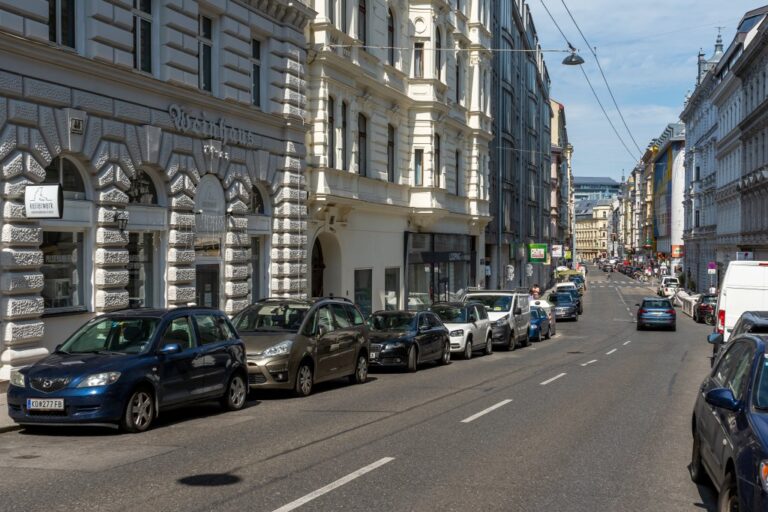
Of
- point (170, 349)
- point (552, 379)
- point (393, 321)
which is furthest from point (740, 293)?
point (170, 349)

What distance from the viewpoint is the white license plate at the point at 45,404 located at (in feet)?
36.0

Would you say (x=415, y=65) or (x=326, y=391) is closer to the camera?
(x=326, y=391)

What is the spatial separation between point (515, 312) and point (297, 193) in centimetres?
948

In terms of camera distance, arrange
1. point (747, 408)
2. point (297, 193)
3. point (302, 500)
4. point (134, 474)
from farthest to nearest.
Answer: point (297, 193) → point (134, 474) → point (302, 500) → point (747, 408)

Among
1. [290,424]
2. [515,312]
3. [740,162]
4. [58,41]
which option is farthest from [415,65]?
[740,162]

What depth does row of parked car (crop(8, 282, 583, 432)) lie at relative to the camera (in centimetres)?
1109

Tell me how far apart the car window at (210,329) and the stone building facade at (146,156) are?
3.51m

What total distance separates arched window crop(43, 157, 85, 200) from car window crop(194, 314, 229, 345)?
4.50m

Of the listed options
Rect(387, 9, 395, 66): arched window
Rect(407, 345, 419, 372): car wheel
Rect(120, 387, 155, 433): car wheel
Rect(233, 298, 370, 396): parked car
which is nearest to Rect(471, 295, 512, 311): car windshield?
Rect(387, 9, 395, 66): arched window

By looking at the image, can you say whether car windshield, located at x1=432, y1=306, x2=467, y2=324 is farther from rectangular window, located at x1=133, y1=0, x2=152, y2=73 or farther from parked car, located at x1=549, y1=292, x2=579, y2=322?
parked car, located at x1=549, y1=292, x2=579, y2=322

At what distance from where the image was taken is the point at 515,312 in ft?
101

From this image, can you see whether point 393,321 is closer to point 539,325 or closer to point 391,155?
point 391,155

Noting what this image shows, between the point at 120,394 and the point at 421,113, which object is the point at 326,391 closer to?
the point at 120,394

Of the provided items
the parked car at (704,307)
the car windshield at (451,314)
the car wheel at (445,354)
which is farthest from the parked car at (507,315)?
the parked car at (704,307)
